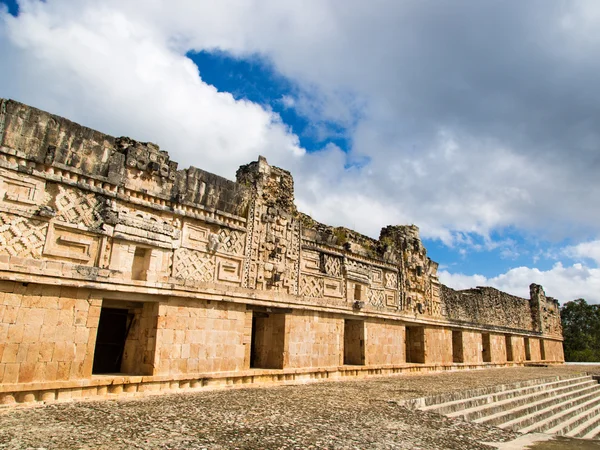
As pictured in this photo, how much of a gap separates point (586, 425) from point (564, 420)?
579 millimetres

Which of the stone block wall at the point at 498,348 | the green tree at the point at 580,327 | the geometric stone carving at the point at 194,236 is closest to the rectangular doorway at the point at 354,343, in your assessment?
the geometric stone carving at the point at 194,236

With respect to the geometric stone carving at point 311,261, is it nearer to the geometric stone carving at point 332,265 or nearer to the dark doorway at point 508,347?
the geometric stone carving at point 332,265

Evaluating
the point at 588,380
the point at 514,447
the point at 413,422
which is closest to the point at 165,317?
the point at 413,422

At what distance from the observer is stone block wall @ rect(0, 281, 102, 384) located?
18.1 feet

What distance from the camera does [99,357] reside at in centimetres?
831

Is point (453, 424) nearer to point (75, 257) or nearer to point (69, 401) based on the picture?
point (69, 401)

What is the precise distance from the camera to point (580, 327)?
112ft

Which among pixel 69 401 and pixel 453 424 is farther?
pixel 69 401

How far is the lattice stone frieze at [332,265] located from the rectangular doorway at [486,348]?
10189 millimetres

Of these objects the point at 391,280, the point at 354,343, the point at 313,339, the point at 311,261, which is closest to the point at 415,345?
the point at 391,280

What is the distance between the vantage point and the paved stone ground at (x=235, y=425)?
12.8ft

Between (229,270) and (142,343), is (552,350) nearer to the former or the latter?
(229,270)

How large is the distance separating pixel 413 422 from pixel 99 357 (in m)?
6.14

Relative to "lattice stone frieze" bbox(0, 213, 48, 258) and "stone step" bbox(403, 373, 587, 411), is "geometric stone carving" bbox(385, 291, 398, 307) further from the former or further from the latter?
"lattice stone frieze" bbox(0, 213, 48, 258)
